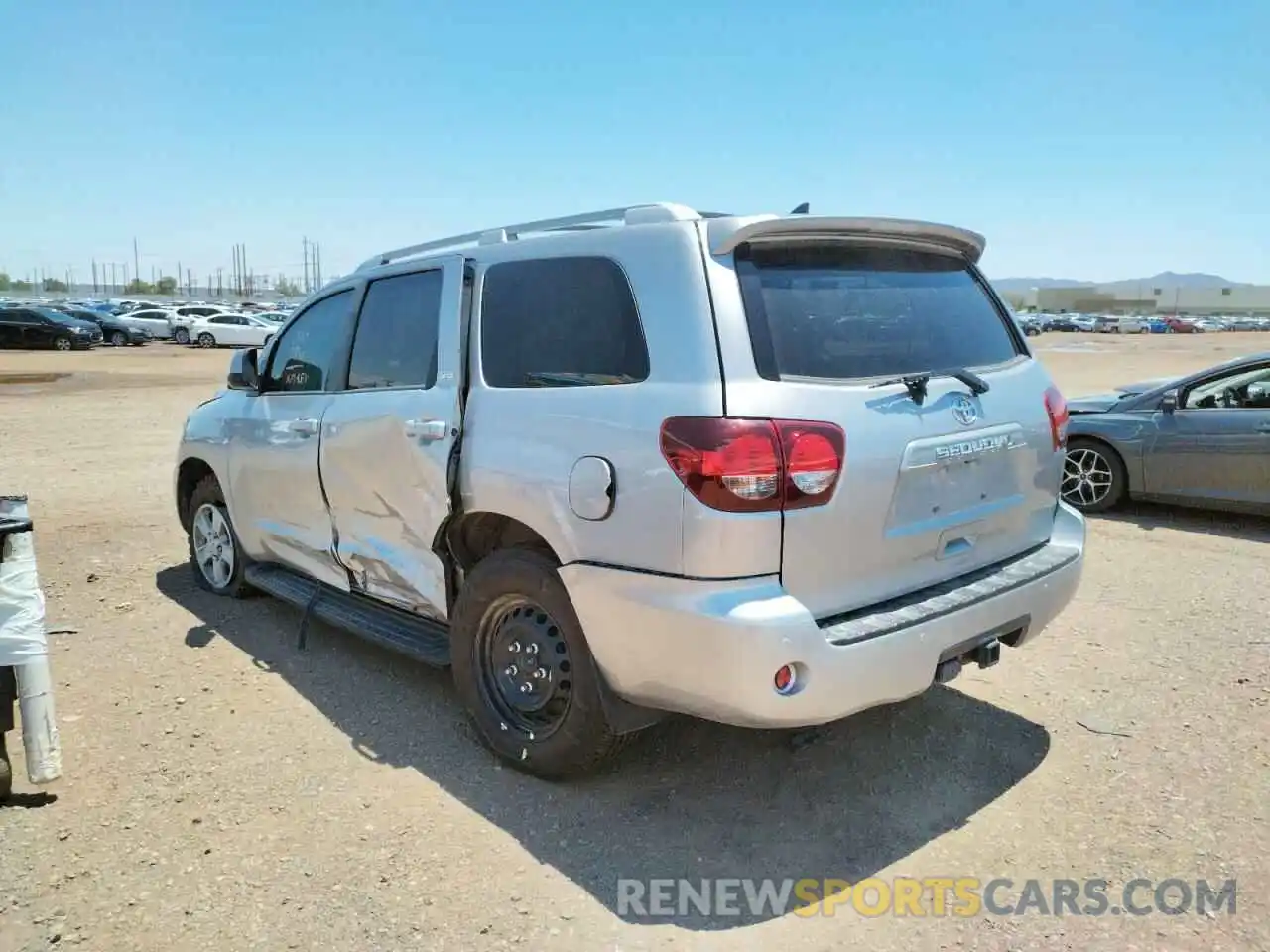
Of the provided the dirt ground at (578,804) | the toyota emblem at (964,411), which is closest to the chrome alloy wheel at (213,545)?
the dirt ground at (578,804)

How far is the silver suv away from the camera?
2.80m

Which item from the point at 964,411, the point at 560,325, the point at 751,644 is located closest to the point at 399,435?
the point at 560,325

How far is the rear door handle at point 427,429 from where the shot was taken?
3678mm

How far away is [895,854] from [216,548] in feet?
14.4

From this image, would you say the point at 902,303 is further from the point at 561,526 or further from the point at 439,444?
the point at 439,444

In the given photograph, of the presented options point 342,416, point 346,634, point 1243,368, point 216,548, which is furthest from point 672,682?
point 1243,368

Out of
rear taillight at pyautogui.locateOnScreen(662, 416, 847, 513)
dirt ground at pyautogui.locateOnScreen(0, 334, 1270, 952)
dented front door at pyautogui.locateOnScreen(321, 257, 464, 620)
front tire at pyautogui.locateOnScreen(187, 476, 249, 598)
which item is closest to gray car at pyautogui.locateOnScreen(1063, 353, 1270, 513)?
dirt ground at pyautogui.locateOnScreen(0, 334, 1270, 952)

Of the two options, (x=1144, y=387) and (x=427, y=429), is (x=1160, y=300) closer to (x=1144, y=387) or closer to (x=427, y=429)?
(x=1144, y=387)

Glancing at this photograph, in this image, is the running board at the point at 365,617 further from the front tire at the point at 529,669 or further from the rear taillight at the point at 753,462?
the rear taillight at the point at 753,462

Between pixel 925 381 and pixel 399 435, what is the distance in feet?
6.94

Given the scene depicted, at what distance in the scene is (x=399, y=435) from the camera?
391 cm

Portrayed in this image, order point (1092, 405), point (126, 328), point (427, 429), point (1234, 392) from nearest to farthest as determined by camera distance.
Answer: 1. point (427, 429)
2. point (1234, 392)
3. point (1092, 405)
4. point (126, 328)
